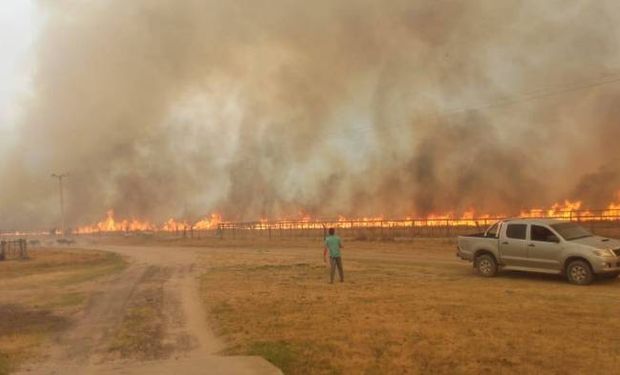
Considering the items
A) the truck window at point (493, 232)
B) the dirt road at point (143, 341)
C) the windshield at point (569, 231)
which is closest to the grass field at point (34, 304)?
the dirt road at point (143, 341)

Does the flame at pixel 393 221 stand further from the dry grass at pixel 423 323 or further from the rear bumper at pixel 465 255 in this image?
the dry grass at pixel 423 323

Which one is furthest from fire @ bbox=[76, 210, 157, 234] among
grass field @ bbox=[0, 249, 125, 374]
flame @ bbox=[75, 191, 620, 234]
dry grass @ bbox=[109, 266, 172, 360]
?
dry grass @ bbox=[109, 266, 172, 360]

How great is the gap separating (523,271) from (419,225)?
3513 centimetres

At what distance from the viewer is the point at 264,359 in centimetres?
855

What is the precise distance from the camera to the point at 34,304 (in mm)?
16188

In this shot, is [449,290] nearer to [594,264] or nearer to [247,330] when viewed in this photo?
[594,264]

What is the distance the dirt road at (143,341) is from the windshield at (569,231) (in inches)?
382

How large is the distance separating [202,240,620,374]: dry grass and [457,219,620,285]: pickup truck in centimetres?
43

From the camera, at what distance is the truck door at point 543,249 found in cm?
1636

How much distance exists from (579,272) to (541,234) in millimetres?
1510

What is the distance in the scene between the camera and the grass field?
1062 centimetres

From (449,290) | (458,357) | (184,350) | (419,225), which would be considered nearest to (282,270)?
(449,290)

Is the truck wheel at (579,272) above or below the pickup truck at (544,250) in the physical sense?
below

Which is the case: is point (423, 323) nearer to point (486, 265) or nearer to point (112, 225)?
point (486, 265)
